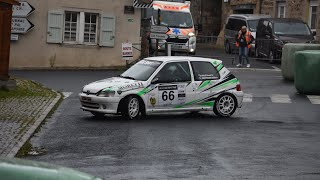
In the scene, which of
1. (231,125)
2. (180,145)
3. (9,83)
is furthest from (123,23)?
(180,145)

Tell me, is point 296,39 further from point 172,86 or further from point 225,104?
point 172,86

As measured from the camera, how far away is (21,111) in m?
18.8

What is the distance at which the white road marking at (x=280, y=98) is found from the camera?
23.6 meters

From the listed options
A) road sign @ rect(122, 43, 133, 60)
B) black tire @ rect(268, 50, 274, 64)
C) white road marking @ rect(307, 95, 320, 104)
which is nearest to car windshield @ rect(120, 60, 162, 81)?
white road marking @ rect(307, 95, 320, 104)

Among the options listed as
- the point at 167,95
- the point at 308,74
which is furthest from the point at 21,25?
the point at 167,95

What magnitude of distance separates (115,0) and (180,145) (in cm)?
2061

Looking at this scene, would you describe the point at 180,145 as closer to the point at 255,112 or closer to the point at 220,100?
the point at 220,100

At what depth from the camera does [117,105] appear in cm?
Answer: 1811

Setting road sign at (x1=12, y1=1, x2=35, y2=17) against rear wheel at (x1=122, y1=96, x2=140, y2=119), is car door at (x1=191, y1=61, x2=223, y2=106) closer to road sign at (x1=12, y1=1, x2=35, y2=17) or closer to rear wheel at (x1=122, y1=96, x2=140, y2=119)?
rear wheel at (x1=122, y1=96, x2=140, y2=119)

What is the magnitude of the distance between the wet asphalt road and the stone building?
11.2m

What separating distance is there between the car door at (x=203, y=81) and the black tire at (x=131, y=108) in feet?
4.80

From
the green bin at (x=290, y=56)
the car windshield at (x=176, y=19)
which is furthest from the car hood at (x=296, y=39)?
the green bin at (x=290, y=56)

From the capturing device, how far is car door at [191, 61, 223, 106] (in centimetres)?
1902

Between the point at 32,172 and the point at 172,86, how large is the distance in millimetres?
14339
